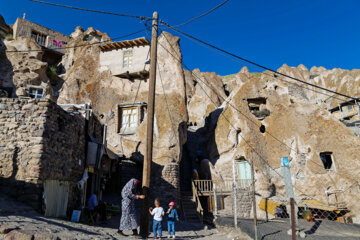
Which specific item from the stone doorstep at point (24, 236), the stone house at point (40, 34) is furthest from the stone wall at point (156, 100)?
the stone doorstep at point (24, 236)

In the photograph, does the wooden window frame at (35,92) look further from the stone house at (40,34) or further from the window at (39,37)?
the window at (39,37)

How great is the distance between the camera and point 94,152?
1164 cm

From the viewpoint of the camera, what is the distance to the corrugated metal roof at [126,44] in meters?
22.7

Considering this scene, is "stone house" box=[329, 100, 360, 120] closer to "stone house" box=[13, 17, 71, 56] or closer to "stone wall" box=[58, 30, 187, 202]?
"stone wall" box=[58, 30, 187, 202]

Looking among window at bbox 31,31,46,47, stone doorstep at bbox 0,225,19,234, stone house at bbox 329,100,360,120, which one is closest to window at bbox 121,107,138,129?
stone doorstep at bbox 0,225,19,234

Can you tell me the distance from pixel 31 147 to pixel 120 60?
16345mm

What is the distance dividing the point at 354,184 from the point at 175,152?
48.1 feet

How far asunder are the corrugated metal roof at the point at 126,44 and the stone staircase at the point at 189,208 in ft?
42.3

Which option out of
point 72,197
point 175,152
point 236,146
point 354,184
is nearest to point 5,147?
point 72,197

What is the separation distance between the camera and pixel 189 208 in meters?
18.8

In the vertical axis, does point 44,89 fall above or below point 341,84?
below

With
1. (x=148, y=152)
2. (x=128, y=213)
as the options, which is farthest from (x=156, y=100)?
(x=128, y=213)

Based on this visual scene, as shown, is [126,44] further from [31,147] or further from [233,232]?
[233,232]

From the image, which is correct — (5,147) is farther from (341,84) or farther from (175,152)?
(341,84)
